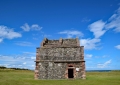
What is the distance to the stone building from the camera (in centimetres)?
3372

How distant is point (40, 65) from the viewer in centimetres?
3512

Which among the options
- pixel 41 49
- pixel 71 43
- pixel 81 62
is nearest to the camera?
pixel 81 62

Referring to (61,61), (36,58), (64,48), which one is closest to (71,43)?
(64,48)

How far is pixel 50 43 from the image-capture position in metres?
40.8

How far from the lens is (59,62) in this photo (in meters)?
34.5

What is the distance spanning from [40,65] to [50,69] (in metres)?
2.49

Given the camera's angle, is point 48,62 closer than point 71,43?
Yes

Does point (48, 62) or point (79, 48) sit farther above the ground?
point (79, 48)

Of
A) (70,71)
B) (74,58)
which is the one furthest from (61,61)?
(70,71)

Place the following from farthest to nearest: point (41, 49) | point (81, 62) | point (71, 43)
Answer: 1. point (71, 43)
2. point (41, 49)
3. point (81, 62)

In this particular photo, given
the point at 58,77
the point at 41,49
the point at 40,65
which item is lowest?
the point at 58,77

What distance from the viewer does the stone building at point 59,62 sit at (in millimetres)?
33719

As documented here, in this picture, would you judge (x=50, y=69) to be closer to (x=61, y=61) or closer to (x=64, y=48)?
(x=61, y=61)

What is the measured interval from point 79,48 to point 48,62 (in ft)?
24.9
